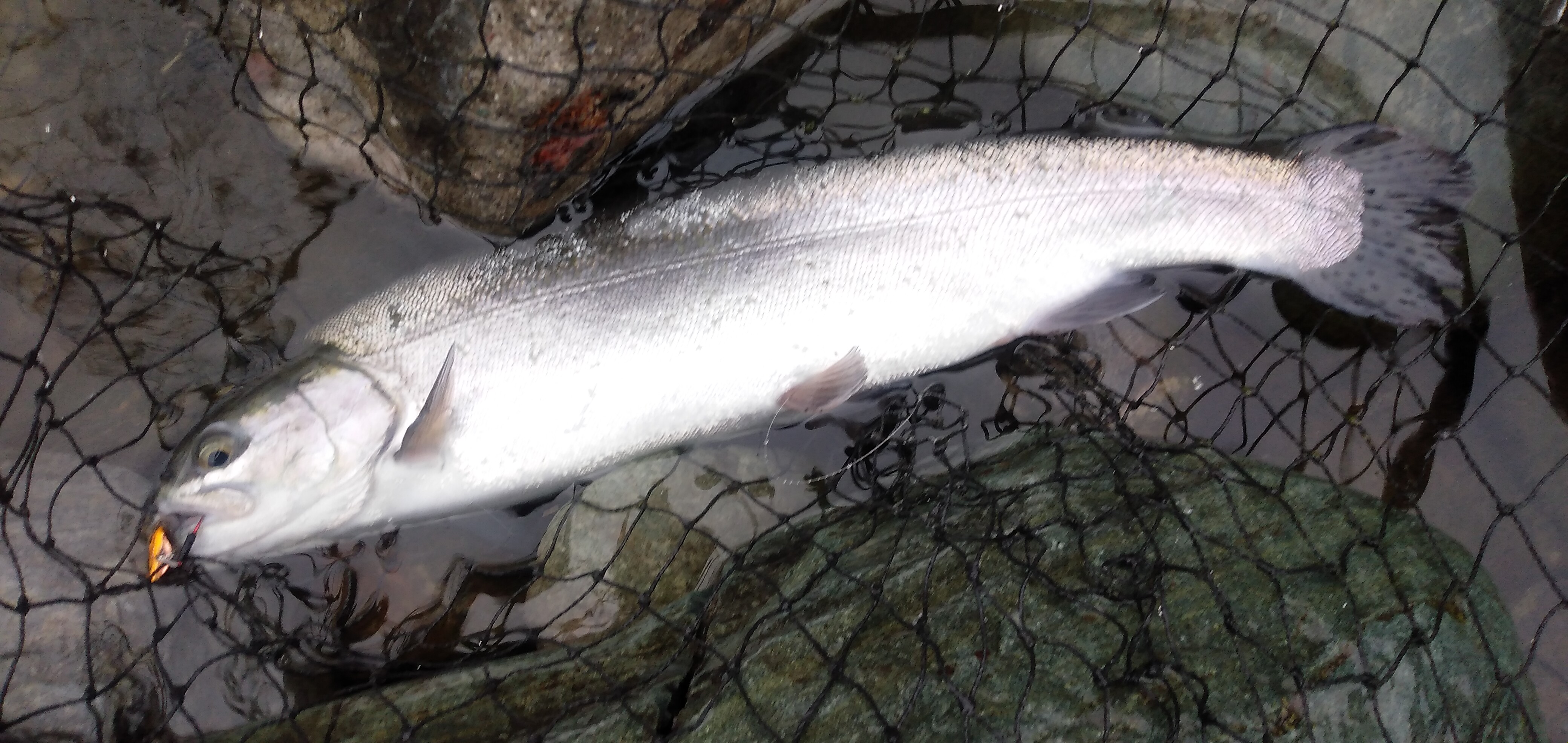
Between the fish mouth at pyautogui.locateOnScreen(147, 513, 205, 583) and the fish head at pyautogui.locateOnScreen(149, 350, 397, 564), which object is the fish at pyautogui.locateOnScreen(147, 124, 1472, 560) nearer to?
the fish head at pyautogui.locateOnScreen(149, 350, 397, 564)

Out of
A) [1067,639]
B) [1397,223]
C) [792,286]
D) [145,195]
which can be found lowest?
[1067,639]

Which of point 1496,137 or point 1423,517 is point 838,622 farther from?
point 1496,137

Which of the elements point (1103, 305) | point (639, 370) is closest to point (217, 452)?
point (639, 370)

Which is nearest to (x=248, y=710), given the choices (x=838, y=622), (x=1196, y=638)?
(x=838, y=622)

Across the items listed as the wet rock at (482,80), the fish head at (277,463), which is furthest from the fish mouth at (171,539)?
the wet rock at (482,80)

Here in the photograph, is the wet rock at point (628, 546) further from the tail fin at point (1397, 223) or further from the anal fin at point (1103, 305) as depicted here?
the tail fin at point (1397, 223)

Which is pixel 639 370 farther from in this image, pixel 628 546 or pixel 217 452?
pixel 217 452
